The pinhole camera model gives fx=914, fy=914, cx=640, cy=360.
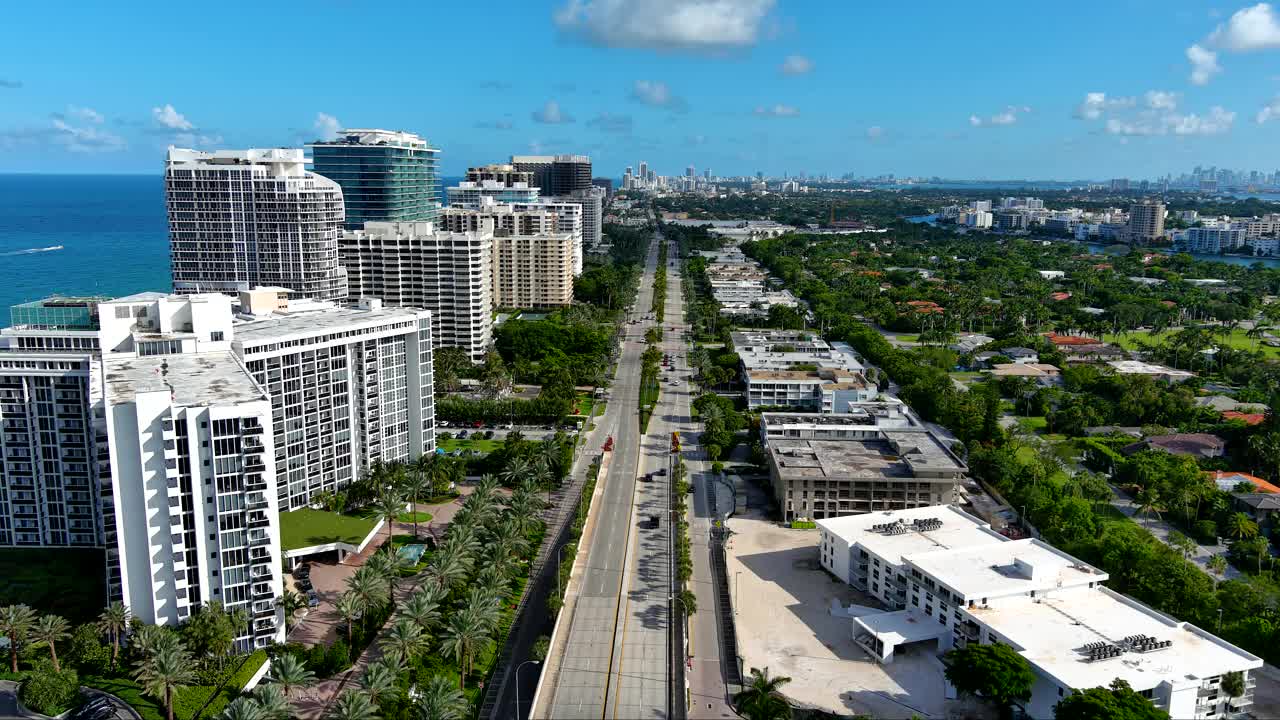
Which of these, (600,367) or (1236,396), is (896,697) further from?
(1236,396)

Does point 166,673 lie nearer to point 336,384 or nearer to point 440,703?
point 440,703

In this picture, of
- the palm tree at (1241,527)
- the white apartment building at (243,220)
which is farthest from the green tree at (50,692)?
the palm tree at (1241,527)

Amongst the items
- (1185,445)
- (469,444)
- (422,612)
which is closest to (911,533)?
(422,612)

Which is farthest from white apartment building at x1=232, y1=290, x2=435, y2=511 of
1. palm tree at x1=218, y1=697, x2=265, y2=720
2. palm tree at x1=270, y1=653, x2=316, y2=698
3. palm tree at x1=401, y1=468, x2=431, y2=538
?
palm tree at x1=218, y1=697, x2=265, y2=720

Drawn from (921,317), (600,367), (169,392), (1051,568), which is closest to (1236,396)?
(921,317)

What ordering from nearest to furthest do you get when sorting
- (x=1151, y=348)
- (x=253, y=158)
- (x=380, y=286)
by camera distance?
(x=253, y=158), (x=380, y=286), (x=1151, y=348)

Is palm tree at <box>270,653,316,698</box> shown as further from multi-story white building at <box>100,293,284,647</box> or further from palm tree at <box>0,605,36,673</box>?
palm tree at <box>0,605,36,673</box>

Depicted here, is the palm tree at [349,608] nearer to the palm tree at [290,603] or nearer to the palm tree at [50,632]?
the palm tree at [290,603]

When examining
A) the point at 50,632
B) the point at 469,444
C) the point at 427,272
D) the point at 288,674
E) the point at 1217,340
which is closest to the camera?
the point at 288,674
